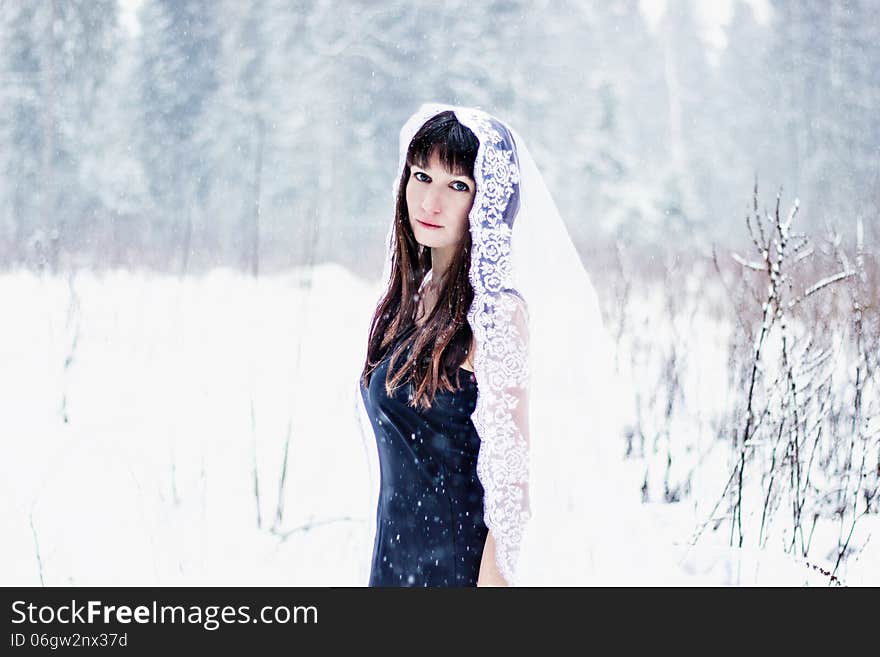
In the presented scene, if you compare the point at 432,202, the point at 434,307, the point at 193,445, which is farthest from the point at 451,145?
the point at 193,445

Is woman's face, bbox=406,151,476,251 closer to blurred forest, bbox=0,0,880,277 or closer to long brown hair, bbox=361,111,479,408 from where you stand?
long brown hair, bbox=361,111,479,408

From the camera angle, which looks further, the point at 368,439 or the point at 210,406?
A: the point at 210,406

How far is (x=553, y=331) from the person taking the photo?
4.17ft

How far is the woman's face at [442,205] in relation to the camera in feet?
4.17

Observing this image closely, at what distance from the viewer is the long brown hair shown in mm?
1238

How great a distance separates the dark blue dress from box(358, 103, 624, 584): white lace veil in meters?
0.05

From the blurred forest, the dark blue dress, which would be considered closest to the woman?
the dark blue dress

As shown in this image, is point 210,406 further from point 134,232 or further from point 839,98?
point 839,98

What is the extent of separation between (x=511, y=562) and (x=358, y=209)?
3.71m

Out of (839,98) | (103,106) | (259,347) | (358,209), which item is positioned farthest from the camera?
(358,209)

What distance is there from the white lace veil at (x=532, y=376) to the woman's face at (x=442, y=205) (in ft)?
0.14

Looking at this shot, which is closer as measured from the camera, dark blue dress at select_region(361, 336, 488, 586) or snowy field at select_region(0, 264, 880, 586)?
dark blue dress at select_region(361, 336, 488, 586)

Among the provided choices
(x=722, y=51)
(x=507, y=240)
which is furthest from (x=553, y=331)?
(x=722, y=51)

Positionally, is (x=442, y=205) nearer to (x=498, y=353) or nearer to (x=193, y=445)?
(x=498, y=353)
